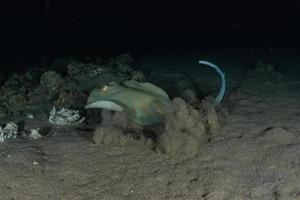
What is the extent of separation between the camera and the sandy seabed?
347cm

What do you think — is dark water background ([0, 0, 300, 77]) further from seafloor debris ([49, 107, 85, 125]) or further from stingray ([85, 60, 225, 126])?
stingray ([85, 60, 225, 126])

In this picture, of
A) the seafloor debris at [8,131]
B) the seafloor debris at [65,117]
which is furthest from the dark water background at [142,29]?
the seafloor debris at [8,131]

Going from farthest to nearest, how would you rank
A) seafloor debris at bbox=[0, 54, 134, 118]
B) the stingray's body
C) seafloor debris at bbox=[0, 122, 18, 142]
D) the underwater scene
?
seafloor debris at bbox=[0, 54, 134, 118] → seafloor debris at bbox=[0, 122, 18, 142] → the stingray's body → the underwater scene

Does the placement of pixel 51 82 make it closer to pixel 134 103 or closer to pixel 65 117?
pixel 65 117

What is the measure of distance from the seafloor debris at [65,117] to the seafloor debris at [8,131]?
1.76 feet

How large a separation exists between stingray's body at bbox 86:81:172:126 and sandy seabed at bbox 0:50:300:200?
38cm

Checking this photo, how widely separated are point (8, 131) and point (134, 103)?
5.44 ft

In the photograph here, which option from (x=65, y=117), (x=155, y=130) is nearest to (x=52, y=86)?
(x=65, y=117)

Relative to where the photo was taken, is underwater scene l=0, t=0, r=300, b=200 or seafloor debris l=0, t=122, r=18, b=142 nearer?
underwater scene l=0, t=0, r=300, b=200

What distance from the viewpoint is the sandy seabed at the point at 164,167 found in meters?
3.47

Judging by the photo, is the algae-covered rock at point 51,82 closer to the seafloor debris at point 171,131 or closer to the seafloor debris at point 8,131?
the seafloor debris at point 8,131

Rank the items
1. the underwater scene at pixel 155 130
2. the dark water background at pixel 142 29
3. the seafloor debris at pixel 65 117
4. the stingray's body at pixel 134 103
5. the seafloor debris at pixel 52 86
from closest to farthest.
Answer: the underwater scene at pixel 155 130
the stingray's body at pixel 134 103
the seafloor debris at pixel 65 117
the seafloor debris at pixel 52 86
the dark water background at pixel 142 29

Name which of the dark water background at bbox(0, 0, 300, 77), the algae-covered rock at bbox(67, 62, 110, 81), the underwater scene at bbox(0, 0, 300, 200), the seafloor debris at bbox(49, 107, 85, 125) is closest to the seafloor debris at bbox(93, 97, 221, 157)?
the underwater scene at bbox(0, 0, 300, 200)

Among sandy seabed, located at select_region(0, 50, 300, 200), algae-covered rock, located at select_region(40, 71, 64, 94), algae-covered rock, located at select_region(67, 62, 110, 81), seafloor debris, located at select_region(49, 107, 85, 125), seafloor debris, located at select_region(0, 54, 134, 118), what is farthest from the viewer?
algae-covered rock, located at select_region(67, 62, 110, 81)
